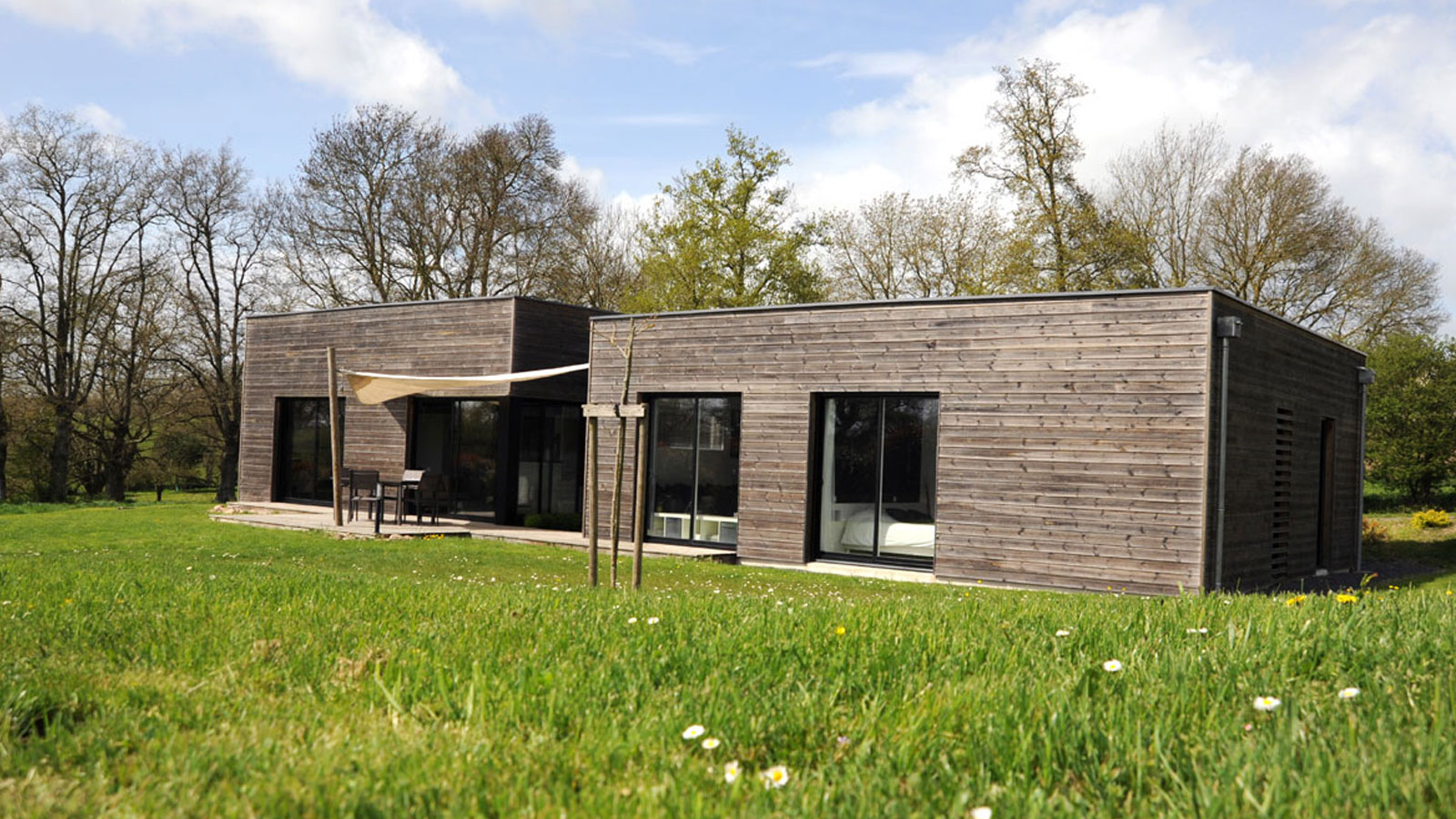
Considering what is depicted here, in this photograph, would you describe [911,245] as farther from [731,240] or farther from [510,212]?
[510,212]

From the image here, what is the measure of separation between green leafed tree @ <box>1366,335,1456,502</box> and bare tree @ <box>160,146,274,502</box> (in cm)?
2586

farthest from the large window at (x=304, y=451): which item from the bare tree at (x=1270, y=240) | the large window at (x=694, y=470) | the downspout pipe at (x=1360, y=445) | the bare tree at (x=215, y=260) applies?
the bare tree at (x=1270, y=240)

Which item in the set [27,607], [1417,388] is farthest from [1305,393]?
[27,607]

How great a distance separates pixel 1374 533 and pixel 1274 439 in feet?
26.8

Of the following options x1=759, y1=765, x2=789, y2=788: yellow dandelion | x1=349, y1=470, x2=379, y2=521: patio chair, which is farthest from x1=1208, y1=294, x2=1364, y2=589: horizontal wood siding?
x1=349, y1=470, x2=379, y2=521: patio chair

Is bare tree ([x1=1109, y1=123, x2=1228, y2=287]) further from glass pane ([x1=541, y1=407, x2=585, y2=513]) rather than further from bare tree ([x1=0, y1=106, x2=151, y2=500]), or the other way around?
bare tree ([x1=0, y1=106, x2=151, y2=500])

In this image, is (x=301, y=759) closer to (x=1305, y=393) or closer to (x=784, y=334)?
(x=784, y=334)

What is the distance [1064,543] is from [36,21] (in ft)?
50.4

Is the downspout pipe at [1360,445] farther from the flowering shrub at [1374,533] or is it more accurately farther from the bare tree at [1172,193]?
the bare tree at [1172,193]

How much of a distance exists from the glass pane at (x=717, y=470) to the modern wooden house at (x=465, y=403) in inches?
142

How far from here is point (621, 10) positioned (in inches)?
343

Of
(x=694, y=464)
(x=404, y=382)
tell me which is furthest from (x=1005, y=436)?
(x=404, y=382)

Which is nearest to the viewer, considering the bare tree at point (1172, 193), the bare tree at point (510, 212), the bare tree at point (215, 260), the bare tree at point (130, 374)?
the bare tree at point (1172, 193)

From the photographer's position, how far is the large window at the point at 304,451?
18.9m
